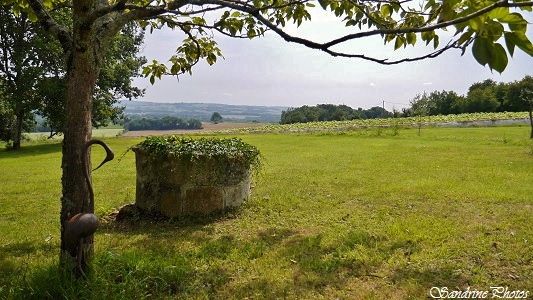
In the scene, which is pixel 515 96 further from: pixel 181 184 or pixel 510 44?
pixel 510 44

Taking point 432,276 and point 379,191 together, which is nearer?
point 432,276

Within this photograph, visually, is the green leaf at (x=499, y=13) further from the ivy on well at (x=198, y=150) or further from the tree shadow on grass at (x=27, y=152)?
the tree shadow on grass at (x=27, y=152)

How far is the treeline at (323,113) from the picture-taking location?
67750 mm

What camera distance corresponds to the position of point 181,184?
5367 mm

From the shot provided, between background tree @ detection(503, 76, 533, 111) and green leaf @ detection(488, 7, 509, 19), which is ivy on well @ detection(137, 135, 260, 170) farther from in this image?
background tree @ detection(503, 76, 533, 111)

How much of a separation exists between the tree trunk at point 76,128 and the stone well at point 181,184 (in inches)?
96.4

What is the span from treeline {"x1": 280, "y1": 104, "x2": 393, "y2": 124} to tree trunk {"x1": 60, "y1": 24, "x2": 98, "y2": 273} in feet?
205

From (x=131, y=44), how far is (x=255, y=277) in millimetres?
27847

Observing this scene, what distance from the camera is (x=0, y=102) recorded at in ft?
63.6

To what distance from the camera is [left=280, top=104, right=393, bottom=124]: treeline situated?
67750mm

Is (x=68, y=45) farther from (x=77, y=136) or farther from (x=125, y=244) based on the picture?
(x=125, y=244)

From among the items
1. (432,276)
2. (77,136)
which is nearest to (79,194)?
(77,136)

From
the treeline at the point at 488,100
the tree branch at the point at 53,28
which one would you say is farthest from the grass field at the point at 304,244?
the treeline at the point at 488,100

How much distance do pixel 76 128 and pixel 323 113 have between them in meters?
71.6
